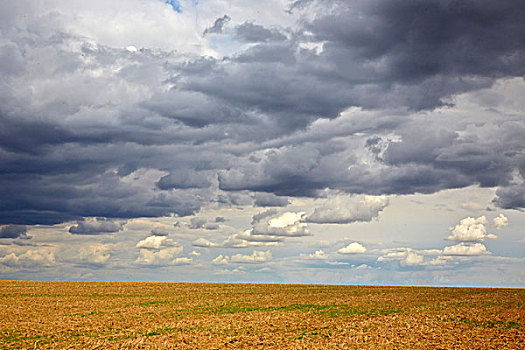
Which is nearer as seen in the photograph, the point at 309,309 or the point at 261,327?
the point at 261,327

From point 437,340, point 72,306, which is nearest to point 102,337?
point 437,340

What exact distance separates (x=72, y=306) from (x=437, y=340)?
3929 cm

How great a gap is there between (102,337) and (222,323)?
9844mm

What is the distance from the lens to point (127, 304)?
Answer: 5878cm

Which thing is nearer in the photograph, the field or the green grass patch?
the field

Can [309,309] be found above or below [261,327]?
above

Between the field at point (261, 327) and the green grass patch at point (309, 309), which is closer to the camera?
the field at point (261, 327)

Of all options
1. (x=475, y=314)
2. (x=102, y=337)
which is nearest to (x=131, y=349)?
(x=102, y=337)

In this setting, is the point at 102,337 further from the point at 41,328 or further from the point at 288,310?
the point at 288,310

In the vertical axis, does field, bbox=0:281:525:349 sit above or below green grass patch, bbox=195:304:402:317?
below

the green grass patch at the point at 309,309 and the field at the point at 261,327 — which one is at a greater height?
the green grass patch at the point at 309,309

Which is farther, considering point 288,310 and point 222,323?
point 288,310

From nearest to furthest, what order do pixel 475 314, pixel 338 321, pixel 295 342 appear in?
pixel 295 342
pixel 338 321
pixel 475 314

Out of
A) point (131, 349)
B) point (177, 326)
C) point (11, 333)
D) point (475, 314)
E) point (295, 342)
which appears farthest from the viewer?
point (475, 314)
